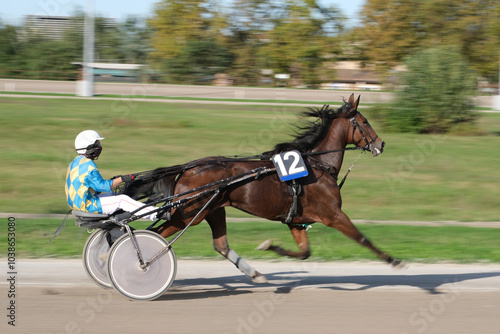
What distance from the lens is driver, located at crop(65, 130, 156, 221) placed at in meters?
5.93

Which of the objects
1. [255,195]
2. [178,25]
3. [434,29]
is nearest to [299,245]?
[255,195]

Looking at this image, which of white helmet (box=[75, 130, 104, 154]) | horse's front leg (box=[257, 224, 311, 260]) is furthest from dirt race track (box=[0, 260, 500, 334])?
white helmet (box=[75, 130, 104, 154])

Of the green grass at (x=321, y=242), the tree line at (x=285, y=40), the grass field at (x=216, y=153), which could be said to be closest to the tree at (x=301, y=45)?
the tree line at (x=285, y=40)

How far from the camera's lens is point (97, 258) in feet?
21.6

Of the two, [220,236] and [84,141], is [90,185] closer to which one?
[84,141]

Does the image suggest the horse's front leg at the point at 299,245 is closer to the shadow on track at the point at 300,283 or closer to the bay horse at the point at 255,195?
the bay horse at the point at 255,195

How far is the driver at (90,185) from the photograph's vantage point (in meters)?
5.93

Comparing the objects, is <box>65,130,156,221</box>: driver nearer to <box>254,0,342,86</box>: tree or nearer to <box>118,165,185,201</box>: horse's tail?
<box>118,165,185,201</box>: horse's tail

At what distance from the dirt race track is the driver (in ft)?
2.85

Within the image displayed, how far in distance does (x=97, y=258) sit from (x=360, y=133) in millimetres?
3023

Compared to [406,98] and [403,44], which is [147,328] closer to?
Result: [406,98]

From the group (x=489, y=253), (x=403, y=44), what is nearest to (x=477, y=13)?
(x=403, y=44)

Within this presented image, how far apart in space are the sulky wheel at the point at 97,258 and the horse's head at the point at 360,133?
2778 millimetres

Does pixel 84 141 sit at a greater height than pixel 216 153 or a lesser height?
greater
